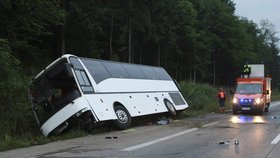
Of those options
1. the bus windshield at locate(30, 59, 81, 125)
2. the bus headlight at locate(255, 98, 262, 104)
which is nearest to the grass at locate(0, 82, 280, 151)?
the bus windshield at locate(30, 59, 81, 125)

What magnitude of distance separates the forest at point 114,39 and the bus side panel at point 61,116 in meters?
0.89

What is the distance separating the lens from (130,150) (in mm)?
13805

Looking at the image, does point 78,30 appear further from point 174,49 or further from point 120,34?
point 174,49

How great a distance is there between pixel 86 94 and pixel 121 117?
2451 mm

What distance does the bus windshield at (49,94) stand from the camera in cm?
1891

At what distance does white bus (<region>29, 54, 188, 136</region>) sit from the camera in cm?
1866

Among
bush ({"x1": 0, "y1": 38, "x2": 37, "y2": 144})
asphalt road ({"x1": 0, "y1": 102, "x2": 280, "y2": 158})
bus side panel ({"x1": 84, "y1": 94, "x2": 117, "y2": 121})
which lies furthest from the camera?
bus side panel ({"x1": 84, "y1": 94, "x2": 117, "y2": 121})

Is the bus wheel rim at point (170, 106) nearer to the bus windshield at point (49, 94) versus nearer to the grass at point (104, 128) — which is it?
the grass at point (104, 128)

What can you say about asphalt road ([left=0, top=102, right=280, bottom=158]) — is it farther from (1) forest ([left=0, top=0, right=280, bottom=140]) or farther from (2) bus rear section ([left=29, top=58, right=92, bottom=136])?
(1) forest ([left=0, top=0, right=280, bottom=140])

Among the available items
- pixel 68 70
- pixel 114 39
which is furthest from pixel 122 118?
pixel 114 39

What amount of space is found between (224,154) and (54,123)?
7.82 m

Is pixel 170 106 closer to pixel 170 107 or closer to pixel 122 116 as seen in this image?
pixel 170 107

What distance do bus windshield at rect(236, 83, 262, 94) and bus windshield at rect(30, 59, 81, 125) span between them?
51.9 ft

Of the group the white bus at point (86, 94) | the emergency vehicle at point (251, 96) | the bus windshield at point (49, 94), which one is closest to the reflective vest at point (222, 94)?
the emergency vehicle at point (251, 96)
